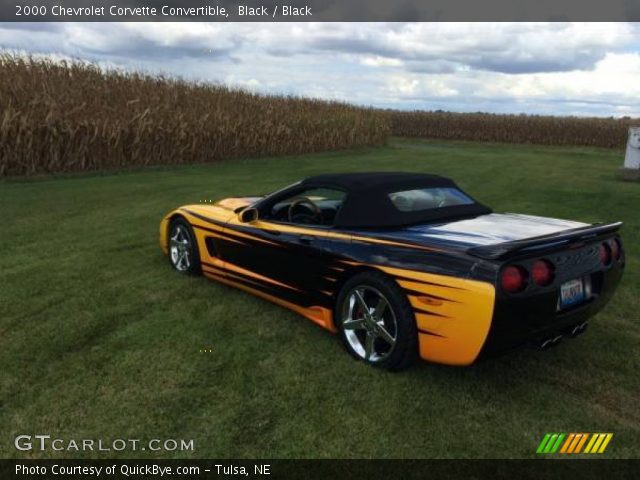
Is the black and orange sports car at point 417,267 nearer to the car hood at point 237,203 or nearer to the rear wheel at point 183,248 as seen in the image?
the car hood at point 237,203

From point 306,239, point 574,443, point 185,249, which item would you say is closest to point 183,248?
point 185,249

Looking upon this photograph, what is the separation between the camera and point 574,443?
2.97 meters

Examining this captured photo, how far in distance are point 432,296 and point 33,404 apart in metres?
2.51

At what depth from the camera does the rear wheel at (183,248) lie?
217 inches

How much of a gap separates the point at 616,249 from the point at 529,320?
3.86 ft

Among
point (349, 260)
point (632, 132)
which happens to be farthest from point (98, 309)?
point (632, 132)

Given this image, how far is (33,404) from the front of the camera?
10.6 feet

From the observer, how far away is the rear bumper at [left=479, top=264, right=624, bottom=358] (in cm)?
304

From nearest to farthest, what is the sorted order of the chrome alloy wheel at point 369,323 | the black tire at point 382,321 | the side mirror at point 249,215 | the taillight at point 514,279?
the taillight at point 514,279 → the black tire at point 382,321 → the chrome alloy wheel at point 369,323 → the side mirror at point 249,215

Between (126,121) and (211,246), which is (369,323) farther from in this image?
(126,121)

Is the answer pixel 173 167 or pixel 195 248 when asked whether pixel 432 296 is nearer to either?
pixel 195 248

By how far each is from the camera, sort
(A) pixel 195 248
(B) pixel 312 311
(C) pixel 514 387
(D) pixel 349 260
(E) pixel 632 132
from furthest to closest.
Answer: (E) pixel 632 132, (A) pixel 195 248, (B) pixel 312 311, (D) pixel 349 260, (C) pixel 514 387

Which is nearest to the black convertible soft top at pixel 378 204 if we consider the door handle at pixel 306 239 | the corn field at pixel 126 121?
the door handle at pixel 306 239

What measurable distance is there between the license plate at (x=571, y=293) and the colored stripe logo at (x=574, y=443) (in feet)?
2.52
